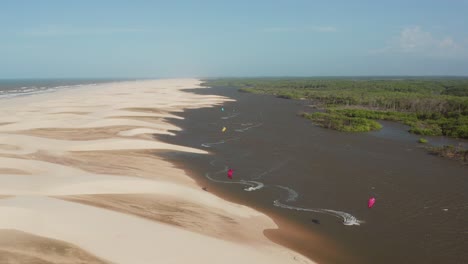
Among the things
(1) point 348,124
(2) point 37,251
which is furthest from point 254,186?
(1) point 348,124

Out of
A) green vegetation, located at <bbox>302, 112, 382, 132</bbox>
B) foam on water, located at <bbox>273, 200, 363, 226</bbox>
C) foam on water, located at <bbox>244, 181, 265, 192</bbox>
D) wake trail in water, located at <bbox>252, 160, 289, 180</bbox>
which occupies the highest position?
green vegetation, located at <bbox>302, 112, 382, 132</bbox>

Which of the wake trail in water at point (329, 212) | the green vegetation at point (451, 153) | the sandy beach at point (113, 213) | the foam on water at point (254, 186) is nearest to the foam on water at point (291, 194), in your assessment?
the wake trail in water at point (329, 212)

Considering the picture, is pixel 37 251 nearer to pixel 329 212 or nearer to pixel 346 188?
pixel 329 212

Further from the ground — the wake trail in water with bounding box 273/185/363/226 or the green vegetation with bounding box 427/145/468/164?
the green vegetation with bounding box 427/145/468/164

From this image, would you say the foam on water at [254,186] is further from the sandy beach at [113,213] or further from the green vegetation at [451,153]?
the green vegetation at [451,153]

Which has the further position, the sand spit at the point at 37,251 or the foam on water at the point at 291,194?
the foam on water at the point at 291,194

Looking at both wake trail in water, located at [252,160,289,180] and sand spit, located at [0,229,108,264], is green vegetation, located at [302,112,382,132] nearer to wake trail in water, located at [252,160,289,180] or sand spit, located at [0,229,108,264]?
wake trail in water, located at [252,160,289,180]

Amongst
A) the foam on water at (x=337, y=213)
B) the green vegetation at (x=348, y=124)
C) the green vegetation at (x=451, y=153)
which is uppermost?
the green vegetation at (x=348, y=124)

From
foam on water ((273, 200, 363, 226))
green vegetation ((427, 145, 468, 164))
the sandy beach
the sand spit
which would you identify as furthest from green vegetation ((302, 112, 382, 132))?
the sand spit
